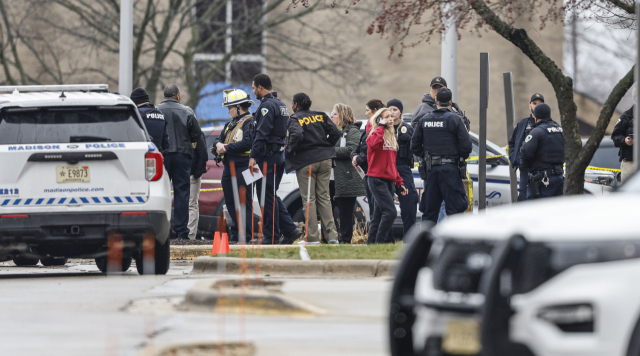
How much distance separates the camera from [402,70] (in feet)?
100

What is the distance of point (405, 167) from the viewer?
12.3 m

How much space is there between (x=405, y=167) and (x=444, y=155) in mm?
1232

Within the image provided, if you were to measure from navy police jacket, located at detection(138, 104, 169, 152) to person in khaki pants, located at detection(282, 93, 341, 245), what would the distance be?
1.58 metres

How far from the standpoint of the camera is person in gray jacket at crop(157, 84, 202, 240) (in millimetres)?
12828

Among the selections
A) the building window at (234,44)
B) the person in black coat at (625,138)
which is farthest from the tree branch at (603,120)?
the building window at (234,44)

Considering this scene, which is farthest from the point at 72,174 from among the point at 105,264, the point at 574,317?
the point at 574,317

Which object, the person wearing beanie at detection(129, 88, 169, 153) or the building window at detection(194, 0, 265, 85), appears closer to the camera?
the person wearing beanie at detection(129, 88, 169, 153)

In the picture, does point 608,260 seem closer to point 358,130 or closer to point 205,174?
point 358,130

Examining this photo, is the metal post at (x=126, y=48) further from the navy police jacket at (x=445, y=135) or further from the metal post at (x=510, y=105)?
the metal post at (x=510, y=105)

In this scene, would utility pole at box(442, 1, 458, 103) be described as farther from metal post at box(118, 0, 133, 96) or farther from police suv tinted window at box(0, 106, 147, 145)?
police suv tinted window at box(0, 106, 147, 145)

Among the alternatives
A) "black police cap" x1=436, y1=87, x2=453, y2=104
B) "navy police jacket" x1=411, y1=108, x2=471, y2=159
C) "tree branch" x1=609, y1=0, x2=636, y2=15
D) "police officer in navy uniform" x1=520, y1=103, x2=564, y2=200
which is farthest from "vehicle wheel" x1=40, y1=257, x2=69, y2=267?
"tree branch" x1=609, y1=0, x2=636, y2=15

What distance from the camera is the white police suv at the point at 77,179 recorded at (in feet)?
28.9

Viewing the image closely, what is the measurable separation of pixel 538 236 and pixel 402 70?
88.8ft

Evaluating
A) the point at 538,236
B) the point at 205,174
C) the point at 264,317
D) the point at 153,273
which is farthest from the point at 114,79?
the point at 538,236
